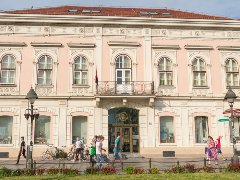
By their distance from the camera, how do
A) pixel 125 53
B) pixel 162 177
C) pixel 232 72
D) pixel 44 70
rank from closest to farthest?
pixel 162 177, pixel 44 70, pixel 125 53, pixel 232 72

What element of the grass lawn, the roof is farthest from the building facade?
the grass lawn

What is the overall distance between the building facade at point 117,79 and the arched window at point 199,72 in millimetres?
77

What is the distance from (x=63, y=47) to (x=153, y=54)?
268 inches

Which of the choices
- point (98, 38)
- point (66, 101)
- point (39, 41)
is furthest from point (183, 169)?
Answer: point (39, 41)

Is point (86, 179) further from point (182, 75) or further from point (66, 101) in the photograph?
point (182, 75)

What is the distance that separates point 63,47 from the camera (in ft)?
85.1

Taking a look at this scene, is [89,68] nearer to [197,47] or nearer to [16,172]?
[197,47]

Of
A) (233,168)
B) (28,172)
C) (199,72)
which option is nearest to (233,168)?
(233,168)

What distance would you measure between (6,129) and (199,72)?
14989 millimetres

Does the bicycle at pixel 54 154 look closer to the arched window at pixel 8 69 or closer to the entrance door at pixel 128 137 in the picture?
the entrance door at pixel 128 137

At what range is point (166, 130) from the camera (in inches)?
1025

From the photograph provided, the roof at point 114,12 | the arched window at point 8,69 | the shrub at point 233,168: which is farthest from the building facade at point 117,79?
the shrub at point 233,168

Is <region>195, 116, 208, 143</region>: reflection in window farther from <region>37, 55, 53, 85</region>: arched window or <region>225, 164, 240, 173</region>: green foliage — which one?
<region>37, 55, 53, 85</region>: arched window

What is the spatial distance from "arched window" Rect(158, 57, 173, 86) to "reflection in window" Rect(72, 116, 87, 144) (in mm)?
6462
